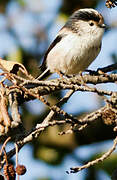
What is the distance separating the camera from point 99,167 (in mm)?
3893

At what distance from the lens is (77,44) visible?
4398mm

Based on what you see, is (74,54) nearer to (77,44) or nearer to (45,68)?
(77,44)

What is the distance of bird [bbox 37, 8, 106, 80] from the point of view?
4.41m

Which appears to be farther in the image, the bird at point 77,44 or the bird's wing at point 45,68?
the bird's wing at point 45,68

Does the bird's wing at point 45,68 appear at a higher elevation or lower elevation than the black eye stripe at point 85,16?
lower

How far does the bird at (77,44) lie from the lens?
4.41m

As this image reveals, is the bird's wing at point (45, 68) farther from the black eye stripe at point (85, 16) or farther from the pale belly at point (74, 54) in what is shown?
the black eye stripe at point (85, 16)

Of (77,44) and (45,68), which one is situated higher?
(77,44)

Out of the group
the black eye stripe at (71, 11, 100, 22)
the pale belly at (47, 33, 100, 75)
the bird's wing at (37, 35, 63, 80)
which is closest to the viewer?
the pale belly at (47, 33, 100, 75)

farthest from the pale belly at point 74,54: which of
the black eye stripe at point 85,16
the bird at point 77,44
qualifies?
the black eye stripe at point 85,16

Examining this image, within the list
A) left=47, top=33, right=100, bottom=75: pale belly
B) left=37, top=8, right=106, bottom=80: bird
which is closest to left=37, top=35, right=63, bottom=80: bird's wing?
left=37, top=8, right=106, bottom=80: bird

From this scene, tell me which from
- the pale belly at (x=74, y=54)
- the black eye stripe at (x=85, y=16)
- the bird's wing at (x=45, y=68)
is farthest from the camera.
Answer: the bird's wing at (x=45, y=68)

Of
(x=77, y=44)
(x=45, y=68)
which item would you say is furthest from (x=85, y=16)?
(x=45, y=68)

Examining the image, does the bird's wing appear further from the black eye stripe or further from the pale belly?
the black eye stripe
